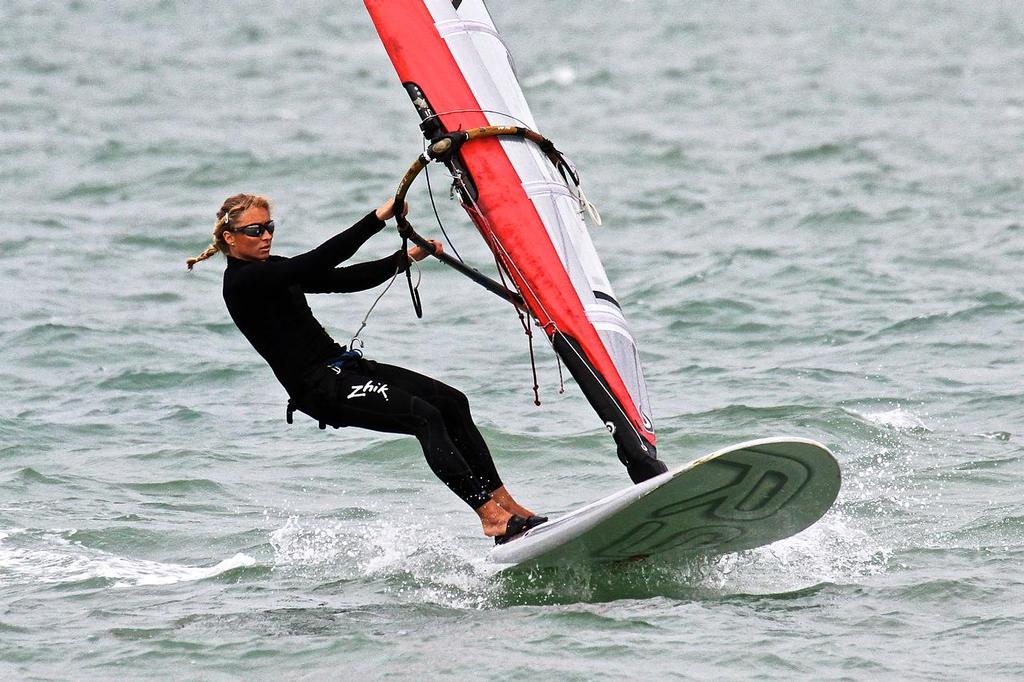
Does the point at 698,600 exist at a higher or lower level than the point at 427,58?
lower

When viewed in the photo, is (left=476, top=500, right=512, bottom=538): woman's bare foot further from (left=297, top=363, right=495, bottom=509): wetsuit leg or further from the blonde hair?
the blonde hair

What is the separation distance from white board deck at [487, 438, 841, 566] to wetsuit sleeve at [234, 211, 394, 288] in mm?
1428

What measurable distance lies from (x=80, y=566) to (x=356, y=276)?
192 cm

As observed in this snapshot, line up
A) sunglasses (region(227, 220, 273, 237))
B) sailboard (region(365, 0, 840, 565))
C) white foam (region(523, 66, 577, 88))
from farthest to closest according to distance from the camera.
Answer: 1. white foam (region(523, 66, 577, 88))
2. sunglasses (region(227, 220, 273, 237))
3. sailboard (region(365, 0, 840, 565))

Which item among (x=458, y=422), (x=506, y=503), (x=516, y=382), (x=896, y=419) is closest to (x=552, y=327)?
(x=458, y=422)

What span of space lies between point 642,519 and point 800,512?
0.73 metres

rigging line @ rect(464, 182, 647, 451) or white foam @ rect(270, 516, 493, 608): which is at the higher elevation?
rigging line @ rect(464, 182, 647, 451)

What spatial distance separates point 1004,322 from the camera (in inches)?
473

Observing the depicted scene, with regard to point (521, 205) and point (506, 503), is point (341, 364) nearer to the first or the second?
point (506, 503)

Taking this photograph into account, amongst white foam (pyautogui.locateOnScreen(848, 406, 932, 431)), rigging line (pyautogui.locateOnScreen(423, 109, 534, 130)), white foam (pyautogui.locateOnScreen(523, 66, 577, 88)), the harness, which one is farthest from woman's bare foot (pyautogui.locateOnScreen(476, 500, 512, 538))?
white foam (pyautogui.locateOnScreen(523, 66, 577, 88))

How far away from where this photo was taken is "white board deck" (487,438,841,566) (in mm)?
6105

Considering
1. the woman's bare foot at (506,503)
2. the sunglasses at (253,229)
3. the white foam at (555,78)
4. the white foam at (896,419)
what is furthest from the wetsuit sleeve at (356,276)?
the white foam at (555,78)

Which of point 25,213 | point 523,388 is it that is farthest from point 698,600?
point 25,213

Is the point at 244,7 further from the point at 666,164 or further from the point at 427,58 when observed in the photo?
the point at 427,58
